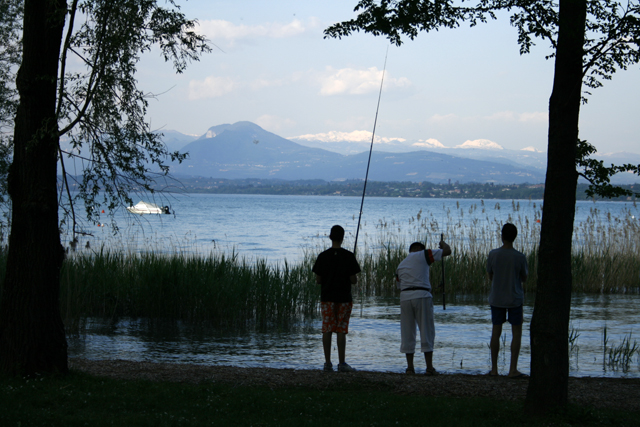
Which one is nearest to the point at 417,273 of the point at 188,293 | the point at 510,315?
the point at 510,315

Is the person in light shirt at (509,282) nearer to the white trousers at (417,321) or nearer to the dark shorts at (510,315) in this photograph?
the dark shorts at (510,315)

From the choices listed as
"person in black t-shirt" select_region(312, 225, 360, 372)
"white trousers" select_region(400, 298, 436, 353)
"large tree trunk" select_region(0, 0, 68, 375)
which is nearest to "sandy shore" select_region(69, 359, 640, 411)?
"white trousers" select_region(400, 298, 436, 353)

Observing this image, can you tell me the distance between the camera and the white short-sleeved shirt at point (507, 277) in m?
7.14

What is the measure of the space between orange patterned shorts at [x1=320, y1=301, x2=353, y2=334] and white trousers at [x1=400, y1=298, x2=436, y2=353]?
720mm

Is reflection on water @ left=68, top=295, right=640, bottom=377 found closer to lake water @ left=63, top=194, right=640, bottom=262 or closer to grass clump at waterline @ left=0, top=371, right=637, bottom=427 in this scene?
lake water @ left=63, top=194, right=640, bottom=262

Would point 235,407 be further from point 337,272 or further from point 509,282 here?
point 509,282

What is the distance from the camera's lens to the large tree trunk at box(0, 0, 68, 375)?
6.28 meters

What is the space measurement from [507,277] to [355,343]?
160 inches

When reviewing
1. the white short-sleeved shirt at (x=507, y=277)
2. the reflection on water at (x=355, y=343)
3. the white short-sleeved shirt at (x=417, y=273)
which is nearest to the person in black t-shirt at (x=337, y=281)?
the white short-sleeved shirt at (x=417, y=273)

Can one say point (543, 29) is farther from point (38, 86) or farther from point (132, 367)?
point (132, 367)

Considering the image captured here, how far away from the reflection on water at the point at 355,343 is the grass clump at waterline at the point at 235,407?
109 inches

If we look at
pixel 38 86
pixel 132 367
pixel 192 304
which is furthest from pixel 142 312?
pixel 38 86

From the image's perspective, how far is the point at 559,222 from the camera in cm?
495

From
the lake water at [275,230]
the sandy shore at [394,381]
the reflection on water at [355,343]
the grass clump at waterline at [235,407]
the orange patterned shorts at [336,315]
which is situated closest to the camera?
the grass clump at waterline at [235,407]
